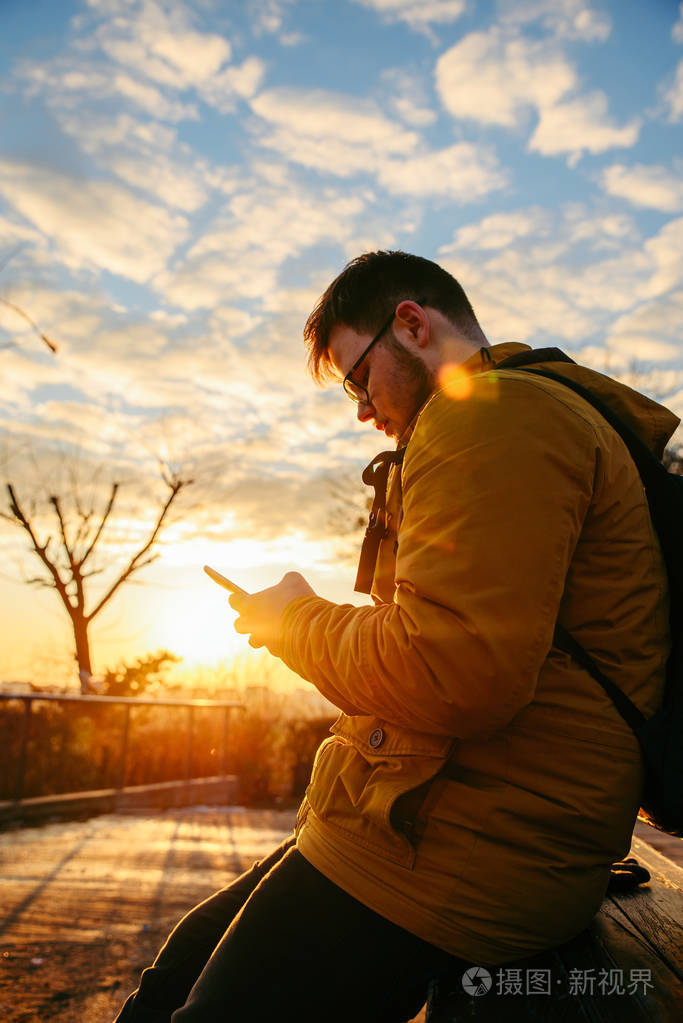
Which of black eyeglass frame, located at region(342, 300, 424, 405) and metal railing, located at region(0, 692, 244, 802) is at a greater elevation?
black eyeglass frame, located at region(342, 300, 424, 405)

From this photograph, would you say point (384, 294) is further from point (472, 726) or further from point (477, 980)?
point (477, 980)

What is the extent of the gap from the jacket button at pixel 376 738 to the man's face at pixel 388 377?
84cm

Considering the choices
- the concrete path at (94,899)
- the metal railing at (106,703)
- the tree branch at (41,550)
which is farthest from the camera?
the tree branch at (41,550)

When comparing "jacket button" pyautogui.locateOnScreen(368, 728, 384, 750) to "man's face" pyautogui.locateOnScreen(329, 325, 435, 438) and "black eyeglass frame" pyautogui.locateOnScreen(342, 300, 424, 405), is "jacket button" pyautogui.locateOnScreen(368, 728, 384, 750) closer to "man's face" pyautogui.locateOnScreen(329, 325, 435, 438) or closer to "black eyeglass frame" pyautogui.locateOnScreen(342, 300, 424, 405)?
"man's face" pyautogui.locateOnScreen(329, 325, 435, 438)

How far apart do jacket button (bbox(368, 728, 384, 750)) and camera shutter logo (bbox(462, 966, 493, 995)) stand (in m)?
0.41

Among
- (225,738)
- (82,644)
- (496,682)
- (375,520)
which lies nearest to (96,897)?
(375,520)

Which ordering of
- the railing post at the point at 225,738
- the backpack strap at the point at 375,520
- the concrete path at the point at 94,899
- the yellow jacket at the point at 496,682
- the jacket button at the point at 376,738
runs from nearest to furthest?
the yellow jacket at the point at 496,682, the jacket button at the point at 376,738, the backpack strap at the point at 375,520, the concrete path at the point at 94,899, the railing post at the point at 225,738

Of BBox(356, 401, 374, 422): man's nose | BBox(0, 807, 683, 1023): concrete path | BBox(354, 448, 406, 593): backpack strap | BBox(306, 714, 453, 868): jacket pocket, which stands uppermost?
BBox(356, 401, 374, 422): man's nose

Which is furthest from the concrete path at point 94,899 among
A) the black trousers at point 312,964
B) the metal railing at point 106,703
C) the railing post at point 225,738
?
the railing post at point 225,738

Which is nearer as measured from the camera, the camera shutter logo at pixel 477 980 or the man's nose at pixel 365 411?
the camera shutter logo at pixel 477 980

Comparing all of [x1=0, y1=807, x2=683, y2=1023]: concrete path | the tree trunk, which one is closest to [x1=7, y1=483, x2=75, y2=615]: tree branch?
the tree trunk

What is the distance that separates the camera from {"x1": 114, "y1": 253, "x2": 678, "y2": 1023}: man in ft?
3.83

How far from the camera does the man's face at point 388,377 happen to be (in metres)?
1.84

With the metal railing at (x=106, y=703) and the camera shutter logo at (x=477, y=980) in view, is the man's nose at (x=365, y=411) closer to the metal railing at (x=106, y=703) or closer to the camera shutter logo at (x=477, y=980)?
the camera shutter logo at (x=477, y=980)
